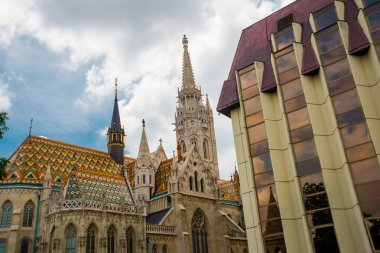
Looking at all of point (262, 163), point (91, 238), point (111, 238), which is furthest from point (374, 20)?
point (91, 238)

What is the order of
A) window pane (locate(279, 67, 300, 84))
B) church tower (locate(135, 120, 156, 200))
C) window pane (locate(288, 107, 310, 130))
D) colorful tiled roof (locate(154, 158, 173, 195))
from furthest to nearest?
church tower (locate(135, 120, 156, 200)) → colorful tiled roof (locate(154, 158, 173, 195)) → window pane (locate(279, 67, 300, 84)) → window pane (locate(288, 107, 310, 130))

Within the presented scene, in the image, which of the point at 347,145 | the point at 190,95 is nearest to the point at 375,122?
the point at 347,145

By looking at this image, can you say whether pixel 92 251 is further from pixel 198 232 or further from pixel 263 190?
pixel 263 190

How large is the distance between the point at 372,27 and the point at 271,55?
6333 millimetres

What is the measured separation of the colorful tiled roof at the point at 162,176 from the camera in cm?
4181

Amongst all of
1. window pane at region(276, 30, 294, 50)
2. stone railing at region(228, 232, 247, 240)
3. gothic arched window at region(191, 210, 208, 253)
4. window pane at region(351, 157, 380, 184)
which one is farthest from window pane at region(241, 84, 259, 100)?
stone railing at region(228, 232, 247, 240)

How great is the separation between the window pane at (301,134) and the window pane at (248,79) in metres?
5.18

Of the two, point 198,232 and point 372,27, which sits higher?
point 372,27

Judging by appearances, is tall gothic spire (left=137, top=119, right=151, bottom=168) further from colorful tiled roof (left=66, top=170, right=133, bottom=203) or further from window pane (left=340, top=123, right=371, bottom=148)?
window pane (left=340, top=123, right=371, bottom=148)

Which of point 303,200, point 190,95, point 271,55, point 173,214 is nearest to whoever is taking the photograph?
point 303,200

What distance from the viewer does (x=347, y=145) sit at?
19.3 m

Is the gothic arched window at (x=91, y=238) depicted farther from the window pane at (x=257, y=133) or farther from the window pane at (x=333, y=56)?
the window pane at (x=333, y=56)

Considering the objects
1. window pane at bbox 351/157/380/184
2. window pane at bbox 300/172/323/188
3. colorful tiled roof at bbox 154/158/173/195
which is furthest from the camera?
colorful tiled roof at bbox 154/158/173/195

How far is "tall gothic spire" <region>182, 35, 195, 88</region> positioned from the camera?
76.4m
